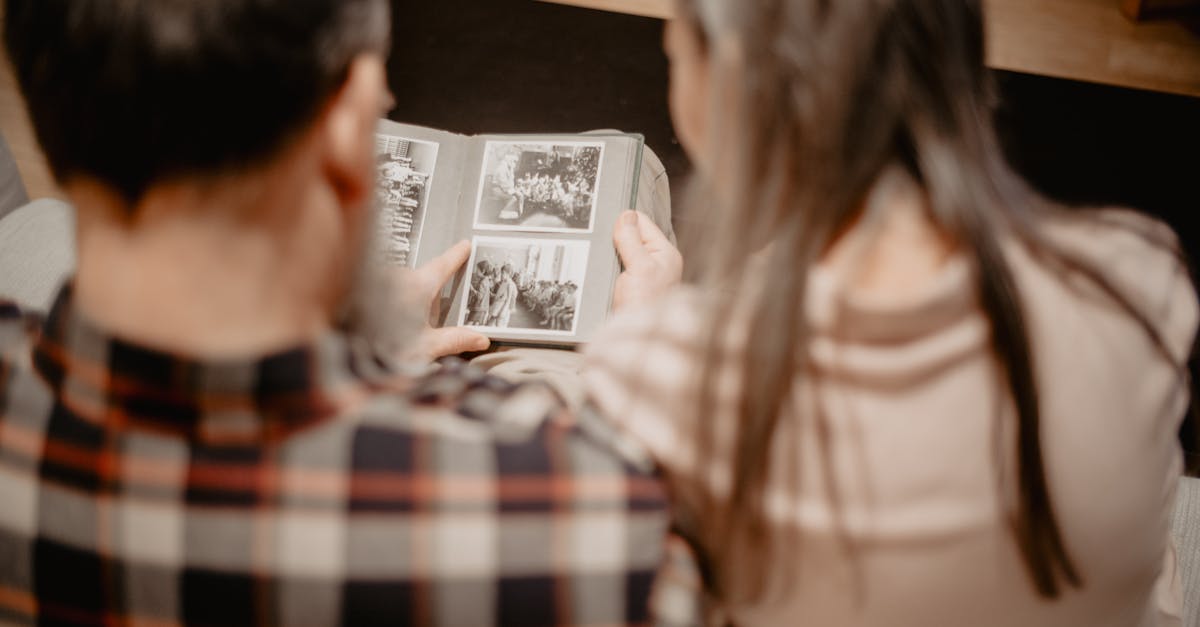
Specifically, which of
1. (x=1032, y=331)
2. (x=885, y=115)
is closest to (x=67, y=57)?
(x=885, y=115)

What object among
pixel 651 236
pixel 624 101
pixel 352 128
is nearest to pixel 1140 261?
pixel 352 128

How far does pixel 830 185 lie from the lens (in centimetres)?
50

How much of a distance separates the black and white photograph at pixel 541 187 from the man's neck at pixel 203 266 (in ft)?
Answer: 2.23

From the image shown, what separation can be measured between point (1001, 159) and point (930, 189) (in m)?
0.11

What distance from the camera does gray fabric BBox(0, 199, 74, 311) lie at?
3.26 feet

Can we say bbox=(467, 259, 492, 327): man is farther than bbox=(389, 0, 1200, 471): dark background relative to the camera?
No

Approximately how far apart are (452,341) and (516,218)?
22cm

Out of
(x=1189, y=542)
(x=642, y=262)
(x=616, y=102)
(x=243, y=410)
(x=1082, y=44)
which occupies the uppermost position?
(x=1082, y=44)

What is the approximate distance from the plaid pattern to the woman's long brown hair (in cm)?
10

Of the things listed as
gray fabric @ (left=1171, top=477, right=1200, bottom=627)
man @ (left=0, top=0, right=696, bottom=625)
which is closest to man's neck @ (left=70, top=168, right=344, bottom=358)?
man @ (left=0, top=0, right=696, bottom=625)

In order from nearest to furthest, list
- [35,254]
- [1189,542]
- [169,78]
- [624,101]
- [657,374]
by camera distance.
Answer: [169,78] → [657,374] → [1189,542] → [35,254] → [624,101]

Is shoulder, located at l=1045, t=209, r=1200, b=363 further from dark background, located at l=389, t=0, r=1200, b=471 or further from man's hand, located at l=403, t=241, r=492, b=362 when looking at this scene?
dark background, located at l=389, t=0, r=1200, b=471

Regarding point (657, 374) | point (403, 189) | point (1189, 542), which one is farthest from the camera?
point (403, 189)

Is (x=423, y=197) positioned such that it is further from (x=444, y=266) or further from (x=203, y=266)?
(x=203, y=266)
